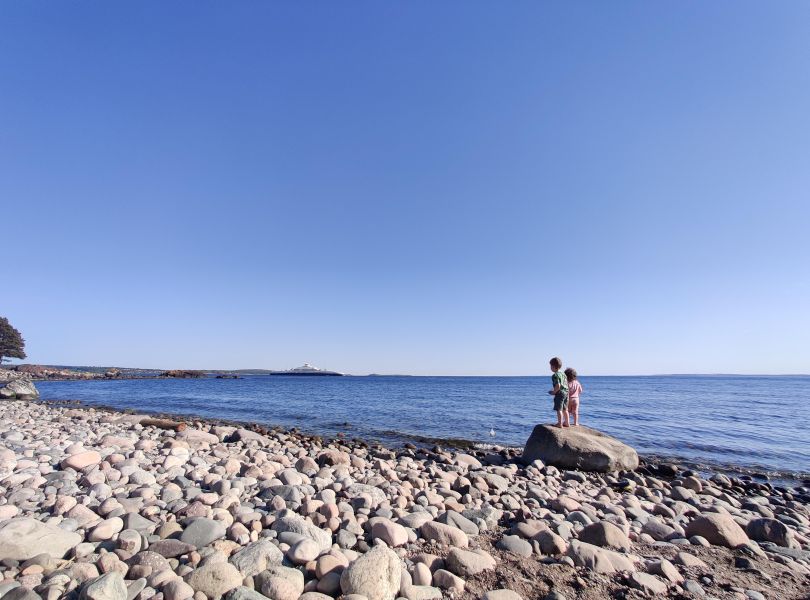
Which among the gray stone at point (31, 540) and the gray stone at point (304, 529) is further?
the gray stone at point (304, 529)

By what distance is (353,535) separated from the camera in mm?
4395

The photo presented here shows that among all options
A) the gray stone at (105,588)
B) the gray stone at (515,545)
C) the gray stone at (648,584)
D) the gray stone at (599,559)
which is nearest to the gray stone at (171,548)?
the gray stone at (105,588)

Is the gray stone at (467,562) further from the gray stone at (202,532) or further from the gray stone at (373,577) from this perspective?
the gray stone at (202,532)

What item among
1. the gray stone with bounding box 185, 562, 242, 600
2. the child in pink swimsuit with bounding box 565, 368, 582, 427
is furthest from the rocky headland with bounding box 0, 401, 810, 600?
the child in pink swimsuit with bounding box 565, 368, 582, 427

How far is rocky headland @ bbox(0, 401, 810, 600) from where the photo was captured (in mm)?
3258

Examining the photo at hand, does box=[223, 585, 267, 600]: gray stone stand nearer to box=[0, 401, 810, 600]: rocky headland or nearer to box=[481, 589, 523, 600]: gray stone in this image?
box=[0, 401, 810, 600]: rocky headland

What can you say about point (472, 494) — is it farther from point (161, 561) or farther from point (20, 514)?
point (20, 514)

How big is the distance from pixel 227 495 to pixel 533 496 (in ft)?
15.9

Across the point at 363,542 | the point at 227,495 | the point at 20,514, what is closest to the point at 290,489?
the point at 227,495

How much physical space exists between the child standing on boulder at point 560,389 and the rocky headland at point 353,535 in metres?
2.66

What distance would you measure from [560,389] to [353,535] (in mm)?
7644

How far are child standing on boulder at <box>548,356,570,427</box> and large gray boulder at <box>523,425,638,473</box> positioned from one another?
1.46ft

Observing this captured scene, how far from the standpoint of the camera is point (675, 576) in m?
3.91

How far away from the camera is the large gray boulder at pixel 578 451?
9.64 m
